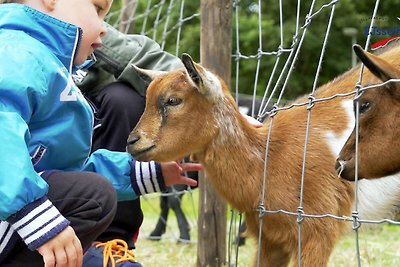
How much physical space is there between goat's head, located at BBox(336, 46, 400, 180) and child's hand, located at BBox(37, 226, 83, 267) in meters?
0.93

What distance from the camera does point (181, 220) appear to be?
21.2 ft

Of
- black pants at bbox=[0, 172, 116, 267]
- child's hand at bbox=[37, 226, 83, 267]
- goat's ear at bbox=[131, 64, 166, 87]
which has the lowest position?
child's hand at bbox=[37, 226, 83, 267]

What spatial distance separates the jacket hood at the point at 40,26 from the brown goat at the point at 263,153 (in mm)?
598

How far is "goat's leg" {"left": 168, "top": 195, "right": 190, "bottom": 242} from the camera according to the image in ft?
20.7

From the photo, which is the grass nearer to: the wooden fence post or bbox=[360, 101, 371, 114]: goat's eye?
the wooden fence post

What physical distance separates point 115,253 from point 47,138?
29.3 inches

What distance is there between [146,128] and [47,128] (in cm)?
69

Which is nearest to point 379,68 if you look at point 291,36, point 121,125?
point 121,125

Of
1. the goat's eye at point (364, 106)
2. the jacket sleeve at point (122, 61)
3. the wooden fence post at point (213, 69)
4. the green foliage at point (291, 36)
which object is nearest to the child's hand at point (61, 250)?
the goat's eye at point (364, 106)

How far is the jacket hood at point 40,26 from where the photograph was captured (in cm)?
259

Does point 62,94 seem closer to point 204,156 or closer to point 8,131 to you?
point 8,131

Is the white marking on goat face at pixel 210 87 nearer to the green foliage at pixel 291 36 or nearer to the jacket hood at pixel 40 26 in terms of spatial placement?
the jacket hood at pixel 40 26

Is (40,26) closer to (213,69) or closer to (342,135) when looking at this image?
(342,135)

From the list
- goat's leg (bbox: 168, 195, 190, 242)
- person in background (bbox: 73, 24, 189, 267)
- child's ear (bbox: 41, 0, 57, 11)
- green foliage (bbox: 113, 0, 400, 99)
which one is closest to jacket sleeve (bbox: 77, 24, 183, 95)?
person in background (bbox: 73, 24, 189, 267)
